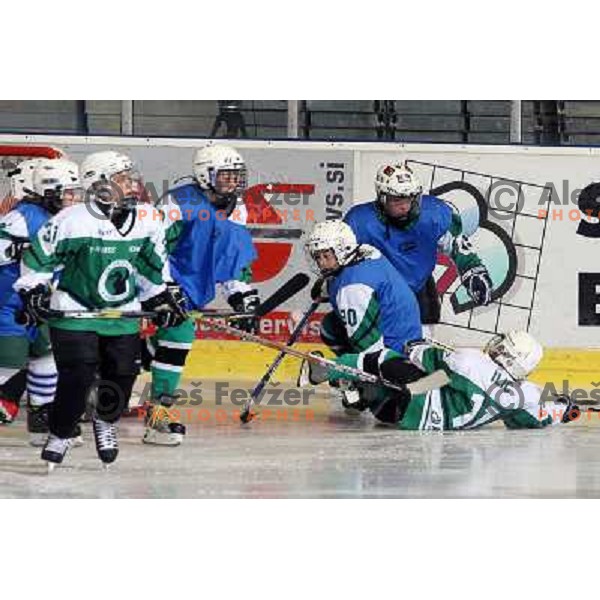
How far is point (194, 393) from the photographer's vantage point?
852cm

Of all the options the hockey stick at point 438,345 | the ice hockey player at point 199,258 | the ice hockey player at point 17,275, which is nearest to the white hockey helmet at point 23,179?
the ice hockey player at point 17,275

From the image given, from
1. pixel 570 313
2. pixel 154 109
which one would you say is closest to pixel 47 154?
pixel 154 109

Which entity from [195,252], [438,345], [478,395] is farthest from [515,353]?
[195,252]

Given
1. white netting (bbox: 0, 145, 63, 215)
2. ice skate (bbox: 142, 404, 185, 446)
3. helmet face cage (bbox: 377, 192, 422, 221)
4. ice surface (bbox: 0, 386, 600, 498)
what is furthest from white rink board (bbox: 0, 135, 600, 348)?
ice skate (bbox: 142, 404, 185, 446)

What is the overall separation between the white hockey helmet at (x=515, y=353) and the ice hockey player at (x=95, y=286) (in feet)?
4.83

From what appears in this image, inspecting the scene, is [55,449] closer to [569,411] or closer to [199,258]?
[199,258]

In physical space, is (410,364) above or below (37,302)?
below

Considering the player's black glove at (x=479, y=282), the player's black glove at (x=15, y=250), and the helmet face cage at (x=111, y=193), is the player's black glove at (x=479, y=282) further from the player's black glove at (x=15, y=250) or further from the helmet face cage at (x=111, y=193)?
the helmet face cage at (x=111, y=193)

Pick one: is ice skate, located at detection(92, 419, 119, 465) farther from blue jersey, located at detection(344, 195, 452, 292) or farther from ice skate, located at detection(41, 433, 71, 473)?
blue jersey, located at detection(344, 195, 452, 292)

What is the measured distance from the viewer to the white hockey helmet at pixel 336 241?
295 inches

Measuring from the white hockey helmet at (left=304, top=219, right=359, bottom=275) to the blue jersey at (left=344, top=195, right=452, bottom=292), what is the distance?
43cm

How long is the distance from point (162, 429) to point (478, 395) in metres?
1.15

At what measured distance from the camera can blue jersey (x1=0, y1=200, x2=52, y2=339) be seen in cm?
726

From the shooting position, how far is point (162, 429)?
7125 millimetres
